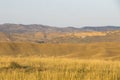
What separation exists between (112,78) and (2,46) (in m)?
39.8

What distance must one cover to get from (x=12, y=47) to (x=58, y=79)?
1591 inches

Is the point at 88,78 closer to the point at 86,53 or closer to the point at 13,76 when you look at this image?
the point at 13,76

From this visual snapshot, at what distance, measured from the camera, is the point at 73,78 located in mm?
10008

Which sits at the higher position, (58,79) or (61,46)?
(58,79)

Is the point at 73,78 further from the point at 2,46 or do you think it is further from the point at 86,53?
the point at 2,46

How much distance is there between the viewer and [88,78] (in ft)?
32.3

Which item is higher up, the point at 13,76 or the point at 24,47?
the point at 13,76

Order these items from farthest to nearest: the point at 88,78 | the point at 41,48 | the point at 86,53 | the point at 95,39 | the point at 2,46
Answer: the point at 95,39
the point at 41,48
the point at 2,46
the point at 86,53
the point at 88,78

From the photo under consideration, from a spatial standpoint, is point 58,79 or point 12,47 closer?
point 58,79

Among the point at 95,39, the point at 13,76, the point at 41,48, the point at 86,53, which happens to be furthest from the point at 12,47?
the point at 95,39

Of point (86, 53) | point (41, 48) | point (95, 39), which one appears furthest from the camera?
point (95, 39)

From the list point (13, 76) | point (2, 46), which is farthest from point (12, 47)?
point (13, 76)

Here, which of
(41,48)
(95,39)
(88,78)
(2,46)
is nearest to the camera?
(88,78)

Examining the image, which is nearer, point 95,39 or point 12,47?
point 12,47
